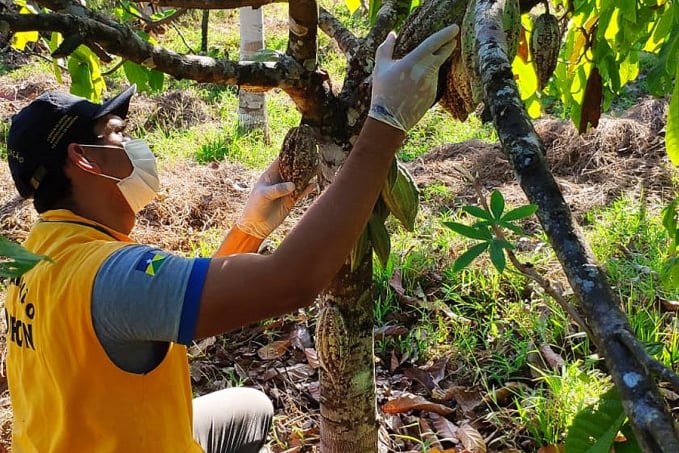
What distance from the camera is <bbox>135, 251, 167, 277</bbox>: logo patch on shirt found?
1.06 m

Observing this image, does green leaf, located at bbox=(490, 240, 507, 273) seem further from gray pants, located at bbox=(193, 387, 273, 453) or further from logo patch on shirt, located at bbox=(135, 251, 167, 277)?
gray pants, located at bbox=(193, 387, 273, 453)

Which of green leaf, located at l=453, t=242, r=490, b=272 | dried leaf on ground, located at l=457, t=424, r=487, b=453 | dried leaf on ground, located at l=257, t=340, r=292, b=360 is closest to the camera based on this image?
green leaf, located at l=453, t=242, r=490, b=272

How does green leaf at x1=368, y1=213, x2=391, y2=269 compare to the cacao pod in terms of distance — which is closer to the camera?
the cacao pod

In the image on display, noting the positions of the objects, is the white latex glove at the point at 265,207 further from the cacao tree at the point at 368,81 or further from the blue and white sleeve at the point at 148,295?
the blue and white sleeve at the point at 148,295

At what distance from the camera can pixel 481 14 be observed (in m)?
0.89

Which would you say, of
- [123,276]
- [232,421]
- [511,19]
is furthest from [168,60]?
[232,421]

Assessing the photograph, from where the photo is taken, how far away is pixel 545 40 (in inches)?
52.7

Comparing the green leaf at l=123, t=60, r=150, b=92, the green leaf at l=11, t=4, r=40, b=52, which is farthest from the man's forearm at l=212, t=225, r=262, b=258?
the green leaf at l=11, t=4, r=40, b=52

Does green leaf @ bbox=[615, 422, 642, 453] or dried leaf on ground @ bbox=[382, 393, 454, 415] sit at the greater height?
green leaf @ bbox=[615, 422, 642, 453]


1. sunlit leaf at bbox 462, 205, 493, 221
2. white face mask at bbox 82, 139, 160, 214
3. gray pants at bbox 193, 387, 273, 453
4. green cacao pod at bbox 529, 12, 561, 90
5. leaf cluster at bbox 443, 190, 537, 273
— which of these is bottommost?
gray pants at bbox 193, 387, 273, 453

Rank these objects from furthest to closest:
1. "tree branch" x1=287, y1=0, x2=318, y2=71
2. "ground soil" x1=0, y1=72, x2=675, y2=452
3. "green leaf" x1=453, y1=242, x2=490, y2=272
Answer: "ground soil" x1=0, y1=72, x2=675, y2=452
"tree branch" x1=287, y1=0, x2=318, y2=71
"green leaf" x1=453, y1=242, x2=490, y2=272

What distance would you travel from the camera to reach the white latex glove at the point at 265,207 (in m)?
1.76

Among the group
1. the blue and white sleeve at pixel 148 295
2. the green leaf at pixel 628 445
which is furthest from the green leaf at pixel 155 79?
the green leaf at pixel 628 445

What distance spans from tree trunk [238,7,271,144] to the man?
311 cm
